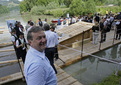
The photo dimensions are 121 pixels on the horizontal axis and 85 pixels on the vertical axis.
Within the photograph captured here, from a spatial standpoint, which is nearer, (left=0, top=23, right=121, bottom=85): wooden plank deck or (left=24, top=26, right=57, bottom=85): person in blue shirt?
(left=24, top=26, right=57, bottom=85): person in blue shirt

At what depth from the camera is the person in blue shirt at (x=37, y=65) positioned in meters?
1.05

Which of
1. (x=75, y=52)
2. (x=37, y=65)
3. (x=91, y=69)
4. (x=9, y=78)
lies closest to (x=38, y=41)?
(x=37, y=65)

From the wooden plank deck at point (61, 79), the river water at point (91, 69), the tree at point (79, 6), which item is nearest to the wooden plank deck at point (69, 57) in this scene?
the wooden plank deck at point (61, 79)

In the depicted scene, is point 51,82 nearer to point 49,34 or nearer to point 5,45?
point 49,34

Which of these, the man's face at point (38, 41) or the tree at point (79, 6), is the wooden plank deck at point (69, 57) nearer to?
the man's face at point (38, 41)

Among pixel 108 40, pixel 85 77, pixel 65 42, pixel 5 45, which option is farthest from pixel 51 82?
pixel 5 45

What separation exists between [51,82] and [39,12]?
141 feet

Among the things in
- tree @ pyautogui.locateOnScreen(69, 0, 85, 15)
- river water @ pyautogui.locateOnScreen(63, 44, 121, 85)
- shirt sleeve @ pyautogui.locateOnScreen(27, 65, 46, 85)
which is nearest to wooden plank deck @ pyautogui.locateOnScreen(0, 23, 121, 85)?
river water @ pyautogui.locateOnScreen(63, 44, 121, 85)

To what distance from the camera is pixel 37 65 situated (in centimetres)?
106

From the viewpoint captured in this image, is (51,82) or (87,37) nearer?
(51,82)

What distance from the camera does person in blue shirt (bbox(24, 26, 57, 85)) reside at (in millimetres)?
1049

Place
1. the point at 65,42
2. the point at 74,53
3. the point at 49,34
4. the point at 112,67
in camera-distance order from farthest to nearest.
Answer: the point at 65,42, the point at 74,53, the point at 112,67, the point at 49,34

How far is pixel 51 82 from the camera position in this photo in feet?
4.13

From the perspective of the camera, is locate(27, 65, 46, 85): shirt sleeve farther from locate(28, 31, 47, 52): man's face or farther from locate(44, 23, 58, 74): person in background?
locate(44, 23, 58, 74): person in background
